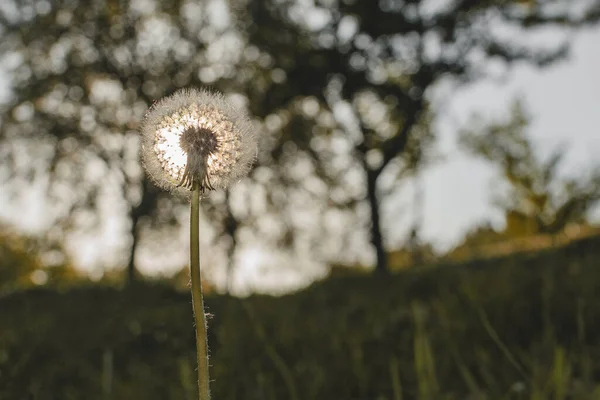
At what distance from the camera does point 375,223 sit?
18266mm

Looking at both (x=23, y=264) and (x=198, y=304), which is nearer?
(x=198, y=304)

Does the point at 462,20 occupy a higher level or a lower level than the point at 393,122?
higher

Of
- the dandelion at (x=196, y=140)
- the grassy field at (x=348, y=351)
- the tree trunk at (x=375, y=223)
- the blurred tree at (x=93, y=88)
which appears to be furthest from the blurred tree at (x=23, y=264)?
the dandelion at (x=196, y=140)

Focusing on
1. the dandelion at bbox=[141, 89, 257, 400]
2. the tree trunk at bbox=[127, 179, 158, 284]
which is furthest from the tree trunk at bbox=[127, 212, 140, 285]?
the dandelion at bbox=[141, 89, 257, 400]

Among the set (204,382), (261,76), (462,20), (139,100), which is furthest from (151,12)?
(204,382)

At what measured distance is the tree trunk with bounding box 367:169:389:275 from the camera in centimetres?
1770

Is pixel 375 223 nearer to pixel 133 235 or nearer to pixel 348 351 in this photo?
pixel 133 235

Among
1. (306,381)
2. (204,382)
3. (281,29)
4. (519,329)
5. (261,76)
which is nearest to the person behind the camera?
(204,382)

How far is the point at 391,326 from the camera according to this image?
12.3 feet

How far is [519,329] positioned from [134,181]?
19402 mm

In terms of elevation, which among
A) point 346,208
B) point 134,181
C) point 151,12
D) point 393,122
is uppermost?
point 151,12

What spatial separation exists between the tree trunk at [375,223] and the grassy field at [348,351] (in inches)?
494

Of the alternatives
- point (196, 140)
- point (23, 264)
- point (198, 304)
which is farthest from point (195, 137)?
point (23, 264)

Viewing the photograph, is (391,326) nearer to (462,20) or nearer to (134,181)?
(462,20)
